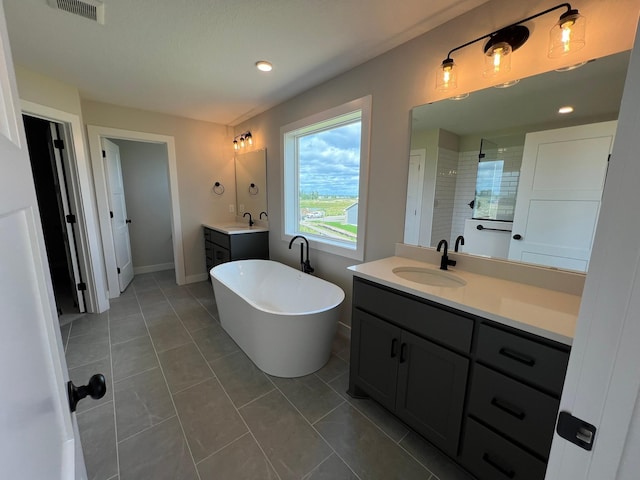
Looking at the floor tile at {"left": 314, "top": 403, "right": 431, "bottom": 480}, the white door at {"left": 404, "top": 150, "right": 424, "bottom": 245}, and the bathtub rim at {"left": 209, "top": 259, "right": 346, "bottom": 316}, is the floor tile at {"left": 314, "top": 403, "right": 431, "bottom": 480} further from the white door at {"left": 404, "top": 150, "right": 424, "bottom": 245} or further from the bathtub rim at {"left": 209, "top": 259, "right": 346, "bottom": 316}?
the white door at {"left": 404, "top": 150, "right": 424, "bottom": 245}

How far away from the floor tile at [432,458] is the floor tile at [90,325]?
2889 millimetres

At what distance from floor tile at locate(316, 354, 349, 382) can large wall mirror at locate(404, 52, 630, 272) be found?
1.16 meters

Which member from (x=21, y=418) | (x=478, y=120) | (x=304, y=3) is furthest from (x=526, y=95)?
(x=21, y=418)

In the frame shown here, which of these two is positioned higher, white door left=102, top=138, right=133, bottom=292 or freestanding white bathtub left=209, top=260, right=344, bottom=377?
white door left=102, top=138, right=133, bottom=292

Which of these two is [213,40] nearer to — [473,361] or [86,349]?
[473,361]

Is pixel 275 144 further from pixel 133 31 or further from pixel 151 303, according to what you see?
pixel 151 303

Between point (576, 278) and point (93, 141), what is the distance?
15.0ft

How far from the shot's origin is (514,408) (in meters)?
1.07

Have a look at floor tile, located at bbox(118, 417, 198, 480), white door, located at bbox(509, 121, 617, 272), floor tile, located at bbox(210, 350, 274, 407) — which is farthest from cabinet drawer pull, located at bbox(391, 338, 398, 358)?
floor tile, located at bbox(118, 417, 198, 480)

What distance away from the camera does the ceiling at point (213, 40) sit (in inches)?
60.6

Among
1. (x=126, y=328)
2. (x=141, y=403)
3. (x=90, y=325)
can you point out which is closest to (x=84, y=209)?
(x=90, y=325)

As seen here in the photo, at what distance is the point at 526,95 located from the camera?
1.40 meters

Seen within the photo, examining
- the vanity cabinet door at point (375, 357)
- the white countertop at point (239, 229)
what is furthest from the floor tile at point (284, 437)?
the white countertop at point (239, 229)

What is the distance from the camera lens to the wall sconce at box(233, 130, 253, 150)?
3.60 m
